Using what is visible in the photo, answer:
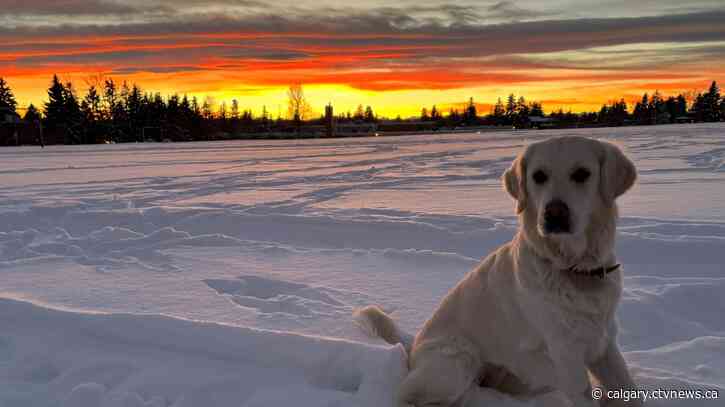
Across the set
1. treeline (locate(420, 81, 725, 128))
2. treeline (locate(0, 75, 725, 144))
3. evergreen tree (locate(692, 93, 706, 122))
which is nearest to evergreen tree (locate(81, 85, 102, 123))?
treeline (locate(0, 75, 725, 144))

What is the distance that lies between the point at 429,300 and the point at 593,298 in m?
1.92

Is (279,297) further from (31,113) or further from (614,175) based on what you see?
(31,113)

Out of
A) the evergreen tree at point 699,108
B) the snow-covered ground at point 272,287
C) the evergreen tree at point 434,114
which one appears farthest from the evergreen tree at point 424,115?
the snow-covered ground at point 272,287

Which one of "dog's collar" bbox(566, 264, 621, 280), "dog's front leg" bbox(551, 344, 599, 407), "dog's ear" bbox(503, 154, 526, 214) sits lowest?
"dog's front leg" bbox(551, 344, 599, 407)

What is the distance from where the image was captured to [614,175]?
2.55m

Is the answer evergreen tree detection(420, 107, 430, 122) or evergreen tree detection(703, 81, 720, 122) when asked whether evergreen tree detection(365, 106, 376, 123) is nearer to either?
evergreen tree detection(420, 107, 430, 122)

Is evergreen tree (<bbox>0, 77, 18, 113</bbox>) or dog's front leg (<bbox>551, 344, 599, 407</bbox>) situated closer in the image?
dog's front leg (<bbox>551, 344, 599, 407</bbox>)

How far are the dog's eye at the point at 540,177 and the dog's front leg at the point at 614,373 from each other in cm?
86

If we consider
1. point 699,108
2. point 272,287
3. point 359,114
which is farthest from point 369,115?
point 272,287

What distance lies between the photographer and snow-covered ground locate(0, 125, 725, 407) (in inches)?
111

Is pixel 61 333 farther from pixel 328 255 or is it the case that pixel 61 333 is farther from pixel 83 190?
pixel 83 190

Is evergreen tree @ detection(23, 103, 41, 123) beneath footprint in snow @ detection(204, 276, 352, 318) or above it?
above

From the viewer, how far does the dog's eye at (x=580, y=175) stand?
2521mm

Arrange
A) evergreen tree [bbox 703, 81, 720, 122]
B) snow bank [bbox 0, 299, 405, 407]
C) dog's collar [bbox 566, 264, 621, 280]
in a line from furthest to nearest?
evergreen tree [bbox 703, 81, 720, 122] < snow bank [bbox 0, 299, 405, 407] < dog's collar [bbox 566, 264, 621, 280]
